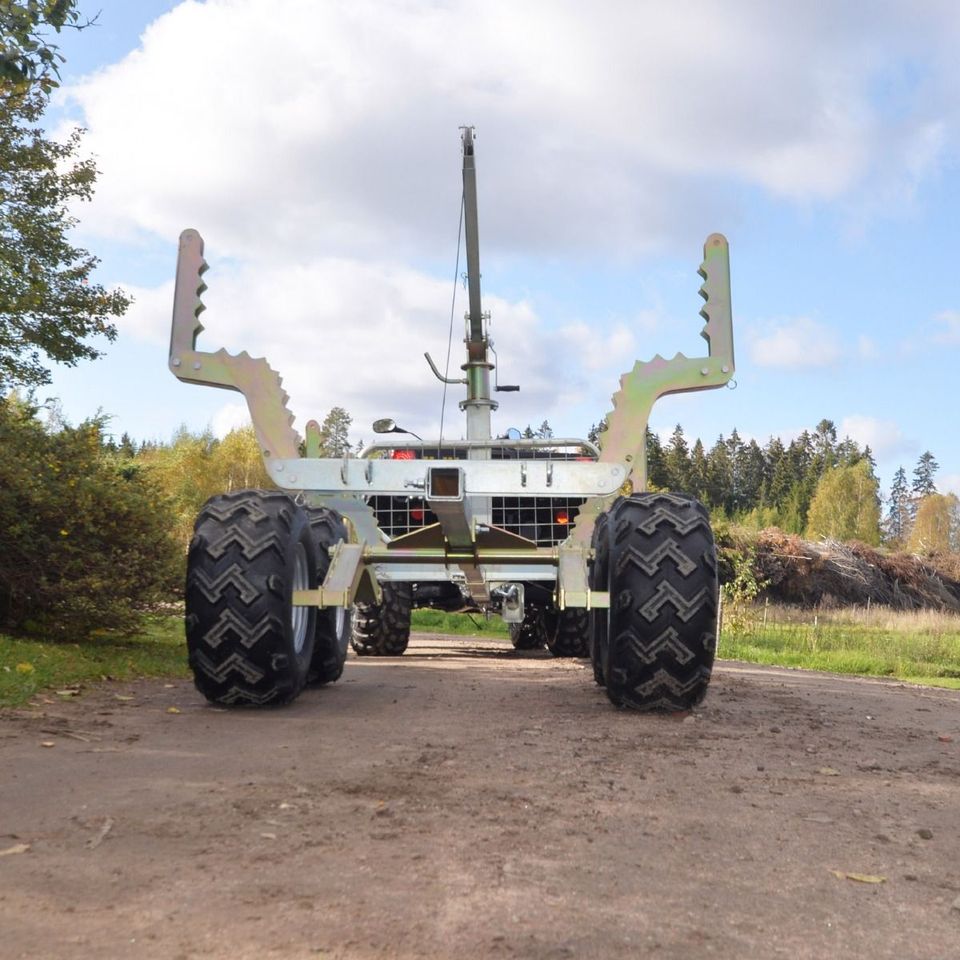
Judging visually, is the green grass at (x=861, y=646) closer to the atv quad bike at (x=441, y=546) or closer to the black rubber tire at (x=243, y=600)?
the atv quad bike at (x=441, y=546)

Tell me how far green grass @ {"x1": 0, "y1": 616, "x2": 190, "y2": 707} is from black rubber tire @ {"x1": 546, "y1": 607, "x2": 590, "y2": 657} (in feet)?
13.3

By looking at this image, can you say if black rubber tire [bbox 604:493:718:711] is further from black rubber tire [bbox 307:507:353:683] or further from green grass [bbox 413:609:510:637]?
green grass [bbox 413:609:510:637]

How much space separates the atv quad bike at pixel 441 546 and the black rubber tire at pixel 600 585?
0.06ft

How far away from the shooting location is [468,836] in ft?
10.3

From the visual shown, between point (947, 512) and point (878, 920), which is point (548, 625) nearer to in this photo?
point (878, 920)

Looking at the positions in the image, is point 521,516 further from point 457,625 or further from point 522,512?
point 457,625

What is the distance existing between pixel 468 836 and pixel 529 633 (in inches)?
393

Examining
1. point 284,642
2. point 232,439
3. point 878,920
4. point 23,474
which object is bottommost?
point 878,920

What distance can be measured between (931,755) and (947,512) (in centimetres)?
9918

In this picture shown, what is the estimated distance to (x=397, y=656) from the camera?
1136cm

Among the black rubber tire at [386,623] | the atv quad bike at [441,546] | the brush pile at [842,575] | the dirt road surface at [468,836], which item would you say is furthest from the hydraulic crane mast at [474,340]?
the brush pile at [842,575]

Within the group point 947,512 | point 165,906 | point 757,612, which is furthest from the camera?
point 947,512

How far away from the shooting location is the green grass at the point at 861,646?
13734mm

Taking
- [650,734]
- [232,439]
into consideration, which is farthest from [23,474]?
[232,439]
